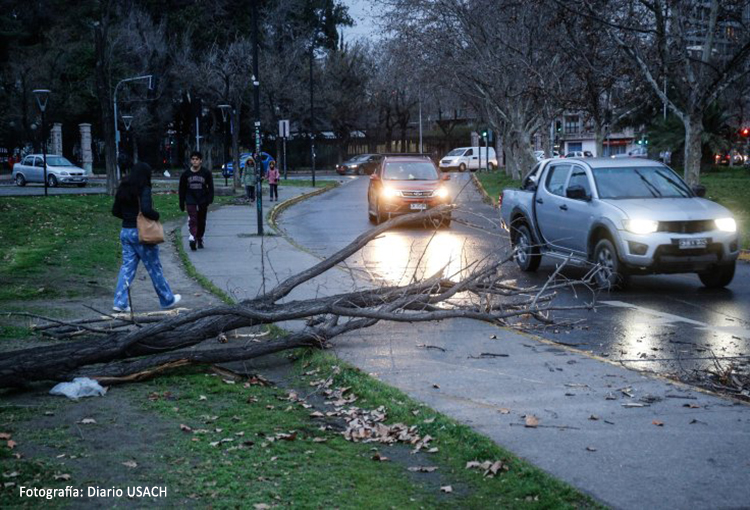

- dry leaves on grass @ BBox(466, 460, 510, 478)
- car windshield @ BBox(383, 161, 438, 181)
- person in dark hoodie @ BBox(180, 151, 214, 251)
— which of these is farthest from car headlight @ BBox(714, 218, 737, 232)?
car windshield @ BBox(383, 161, 438, 181)

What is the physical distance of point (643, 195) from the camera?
1309cm

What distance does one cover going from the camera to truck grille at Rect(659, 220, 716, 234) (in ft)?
39.6

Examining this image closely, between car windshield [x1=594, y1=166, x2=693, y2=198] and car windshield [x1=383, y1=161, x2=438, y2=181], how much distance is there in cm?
1176

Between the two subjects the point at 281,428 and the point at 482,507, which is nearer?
the point at 482,507

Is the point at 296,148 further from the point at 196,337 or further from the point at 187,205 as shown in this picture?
the point at 196,337

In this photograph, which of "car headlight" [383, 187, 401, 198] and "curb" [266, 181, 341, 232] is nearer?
"car headlight" [383, 187, 401, 198]

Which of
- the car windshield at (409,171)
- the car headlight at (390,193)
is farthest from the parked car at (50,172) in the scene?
the car headlight at (390,193)

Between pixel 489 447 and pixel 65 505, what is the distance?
237 cm

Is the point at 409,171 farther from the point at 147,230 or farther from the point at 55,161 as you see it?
the point at 55,161

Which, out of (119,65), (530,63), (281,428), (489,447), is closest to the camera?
(489,447)

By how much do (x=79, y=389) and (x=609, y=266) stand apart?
25.4 feet

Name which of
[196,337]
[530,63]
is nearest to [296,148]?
[530,63]

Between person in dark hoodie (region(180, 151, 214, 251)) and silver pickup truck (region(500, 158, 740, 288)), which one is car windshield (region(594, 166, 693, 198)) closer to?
silver pickup truck (region(500, 158, 740, 288))

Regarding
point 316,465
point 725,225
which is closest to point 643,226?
point 725,225
